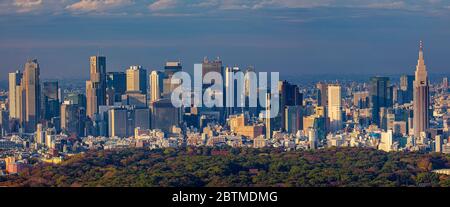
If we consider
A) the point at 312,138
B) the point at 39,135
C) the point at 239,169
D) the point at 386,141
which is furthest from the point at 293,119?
the point at 239,169

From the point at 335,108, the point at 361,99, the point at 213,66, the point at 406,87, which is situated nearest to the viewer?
the point at 213,66

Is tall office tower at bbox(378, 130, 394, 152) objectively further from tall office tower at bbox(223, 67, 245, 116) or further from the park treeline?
tall office tower at bbox(223, 67, 245, 116)

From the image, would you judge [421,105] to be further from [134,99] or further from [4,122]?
[4,122]

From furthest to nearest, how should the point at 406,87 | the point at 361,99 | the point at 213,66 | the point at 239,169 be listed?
the point at 361,99, the point at 406,87, the point at 213,66, the point at 239,169

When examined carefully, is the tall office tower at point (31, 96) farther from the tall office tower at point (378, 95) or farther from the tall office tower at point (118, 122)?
the tall office tower at point (378, 95)

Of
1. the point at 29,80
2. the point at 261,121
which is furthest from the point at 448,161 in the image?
the point at 29,80

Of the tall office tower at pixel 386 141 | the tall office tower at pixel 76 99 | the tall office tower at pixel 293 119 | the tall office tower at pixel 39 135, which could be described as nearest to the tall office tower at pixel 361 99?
the tall office tower at pixel 386 141
